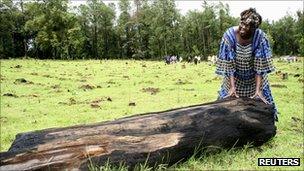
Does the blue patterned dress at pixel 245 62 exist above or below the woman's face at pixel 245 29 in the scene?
below

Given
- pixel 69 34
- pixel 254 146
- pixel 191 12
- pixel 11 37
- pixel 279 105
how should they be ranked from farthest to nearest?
pixel 191 12
pixel 11 37
pixel 69 34
pixel 279 105
pixel 254 146

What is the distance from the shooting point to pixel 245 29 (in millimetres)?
8469

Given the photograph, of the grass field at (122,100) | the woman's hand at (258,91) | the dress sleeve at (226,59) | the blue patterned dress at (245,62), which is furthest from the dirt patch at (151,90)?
the woman's hand at (258,91)

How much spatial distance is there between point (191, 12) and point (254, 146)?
86.3 meters

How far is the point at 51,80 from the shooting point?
28.5 meters

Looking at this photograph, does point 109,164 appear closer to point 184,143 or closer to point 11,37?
point 184,143

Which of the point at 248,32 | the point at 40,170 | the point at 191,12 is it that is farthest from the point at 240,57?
the point at 191,12

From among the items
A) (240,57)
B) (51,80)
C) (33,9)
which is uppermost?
(33,9)

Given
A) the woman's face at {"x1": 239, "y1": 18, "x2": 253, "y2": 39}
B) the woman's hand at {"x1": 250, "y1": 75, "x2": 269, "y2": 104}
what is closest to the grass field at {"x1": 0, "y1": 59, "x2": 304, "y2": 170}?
the woman's hand at {"x1": 250, "y1": 75, "x2": 269, "y2": 104}

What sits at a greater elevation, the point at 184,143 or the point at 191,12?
the point at 191,12

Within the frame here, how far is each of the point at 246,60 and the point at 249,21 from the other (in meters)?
0.94

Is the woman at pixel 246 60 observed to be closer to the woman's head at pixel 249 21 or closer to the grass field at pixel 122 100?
the woman's head at pixel 249 21

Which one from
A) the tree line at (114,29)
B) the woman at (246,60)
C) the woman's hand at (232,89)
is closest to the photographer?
the woman at (246,60)

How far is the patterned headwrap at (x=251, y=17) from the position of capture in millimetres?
8344
